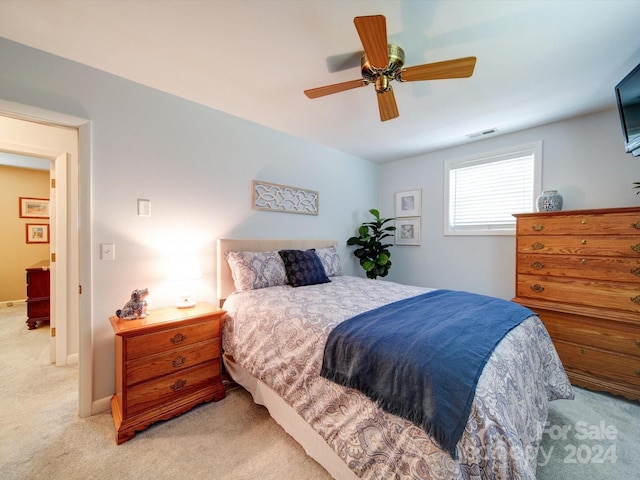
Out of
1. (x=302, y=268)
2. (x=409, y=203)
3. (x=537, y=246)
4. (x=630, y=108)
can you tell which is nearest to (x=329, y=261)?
(x=302, y=268)

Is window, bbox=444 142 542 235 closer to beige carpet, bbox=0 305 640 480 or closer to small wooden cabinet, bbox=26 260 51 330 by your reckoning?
beige carpet, bbox=0 305 640 480

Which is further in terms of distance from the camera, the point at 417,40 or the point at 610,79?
the point at 610,79

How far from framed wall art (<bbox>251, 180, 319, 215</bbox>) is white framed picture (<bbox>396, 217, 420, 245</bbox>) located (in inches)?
59.2

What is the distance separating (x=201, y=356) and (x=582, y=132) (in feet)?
13.8

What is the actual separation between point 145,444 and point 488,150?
4.37m

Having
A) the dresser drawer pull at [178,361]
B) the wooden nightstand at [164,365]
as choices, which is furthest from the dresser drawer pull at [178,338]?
the dresser drawer pull at [178,361]

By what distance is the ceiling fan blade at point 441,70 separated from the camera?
1452mm

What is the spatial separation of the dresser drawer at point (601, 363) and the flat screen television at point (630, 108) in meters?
1.60

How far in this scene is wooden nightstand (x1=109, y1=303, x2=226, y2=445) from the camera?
1670 mm

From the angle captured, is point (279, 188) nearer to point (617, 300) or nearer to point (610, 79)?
point (610, 79)

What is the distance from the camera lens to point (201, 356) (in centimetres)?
199

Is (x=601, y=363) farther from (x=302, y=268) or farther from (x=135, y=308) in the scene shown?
(x=135, y=308)

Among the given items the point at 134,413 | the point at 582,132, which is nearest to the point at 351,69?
the point at 582,132

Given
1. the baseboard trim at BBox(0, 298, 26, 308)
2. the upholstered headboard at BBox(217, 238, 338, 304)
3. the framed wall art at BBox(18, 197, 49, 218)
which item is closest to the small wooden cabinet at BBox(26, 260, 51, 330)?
the baseboard trim at BBox(0, 298, 26, 308)
